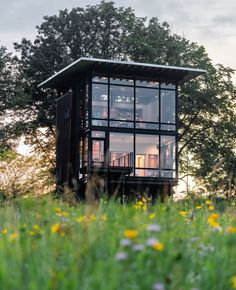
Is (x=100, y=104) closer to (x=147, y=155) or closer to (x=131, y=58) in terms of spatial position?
(x=147, y=155)

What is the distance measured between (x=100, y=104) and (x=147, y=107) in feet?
7.32

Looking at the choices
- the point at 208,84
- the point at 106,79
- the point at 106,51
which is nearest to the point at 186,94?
the point at 208,84

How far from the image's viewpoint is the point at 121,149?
31.4 m

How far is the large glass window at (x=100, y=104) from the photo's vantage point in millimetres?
31453

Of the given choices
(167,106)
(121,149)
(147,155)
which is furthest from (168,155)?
(167,106)

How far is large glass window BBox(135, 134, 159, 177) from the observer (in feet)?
103

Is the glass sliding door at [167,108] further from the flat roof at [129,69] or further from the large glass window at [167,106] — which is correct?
the flat roof at [129,69]

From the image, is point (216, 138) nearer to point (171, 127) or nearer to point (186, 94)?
point (186, 94)

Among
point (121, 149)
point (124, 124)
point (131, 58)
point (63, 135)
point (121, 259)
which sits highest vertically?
point (131, 58)

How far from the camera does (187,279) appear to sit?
14.0ft

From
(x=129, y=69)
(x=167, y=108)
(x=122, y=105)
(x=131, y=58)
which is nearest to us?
(x=129, y=69)

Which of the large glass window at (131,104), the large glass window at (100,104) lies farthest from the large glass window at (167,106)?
the large glass window at (100,104)

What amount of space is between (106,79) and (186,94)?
775 centimetres

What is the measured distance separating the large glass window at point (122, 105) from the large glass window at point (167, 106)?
5.02 feet
